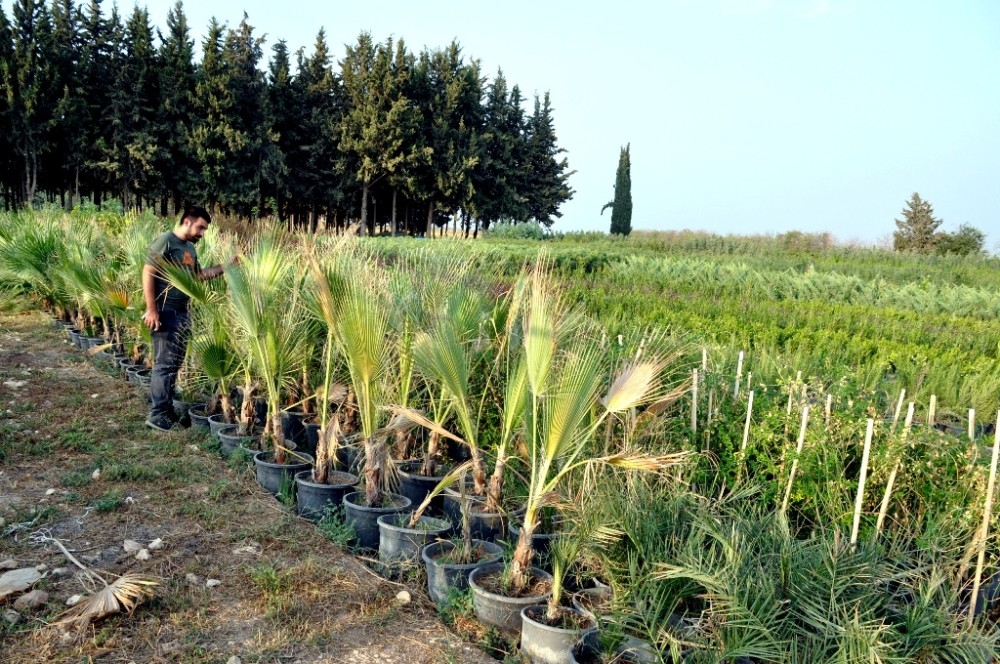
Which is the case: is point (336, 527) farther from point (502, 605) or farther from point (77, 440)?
point (77, 440)

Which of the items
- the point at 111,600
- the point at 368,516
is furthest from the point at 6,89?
the point at 111,600

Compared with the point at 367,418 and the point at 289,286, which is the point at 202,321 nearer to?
the point at 289,286

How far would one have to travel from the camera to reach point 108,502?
4344 millimetres

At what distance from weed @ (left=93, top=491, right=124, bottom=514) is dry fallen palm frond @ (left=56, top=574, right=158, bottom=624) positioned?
1.11 m

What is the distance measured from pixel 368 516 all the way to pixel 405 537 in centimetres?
38

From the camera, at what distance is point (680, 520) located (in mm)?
3156

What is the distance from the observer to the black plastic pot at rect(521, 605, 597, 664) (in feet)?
9.17

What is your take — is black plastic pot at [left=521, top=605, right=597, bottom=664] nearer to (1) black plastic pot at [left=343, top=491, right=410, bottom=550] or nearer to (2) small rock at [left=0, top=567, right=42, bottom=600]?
(1) black plastic pot at [left=343, top=491, right=410, bottom=550]

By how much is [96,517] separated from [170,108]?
31989 millimetres

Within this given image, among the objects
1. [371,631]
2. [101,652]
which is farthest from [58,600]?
[371,631]

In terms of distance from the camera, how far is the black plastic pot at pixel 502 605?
9.98ft

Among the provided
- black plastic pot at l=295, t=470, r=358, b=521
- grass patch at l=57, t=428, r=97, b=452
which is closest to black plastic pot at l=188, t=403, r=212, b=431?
grass patch at l=57, t=428, r=97, b=452

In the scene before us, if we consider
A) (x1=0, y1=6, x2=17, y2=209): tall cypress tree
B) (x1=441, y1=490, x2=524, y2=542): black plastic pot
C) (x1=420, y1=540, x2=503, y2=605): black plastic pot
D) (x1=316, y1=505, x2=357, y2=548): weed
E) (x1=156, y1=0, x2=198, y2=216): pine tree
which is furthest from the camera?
(x1=156, y1=0, x2=198, y2=216): pine tree

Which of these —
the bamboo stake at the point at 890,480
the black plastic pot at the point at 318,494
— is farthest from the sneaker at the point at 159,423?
the bamboo stake at the point at 890,480
